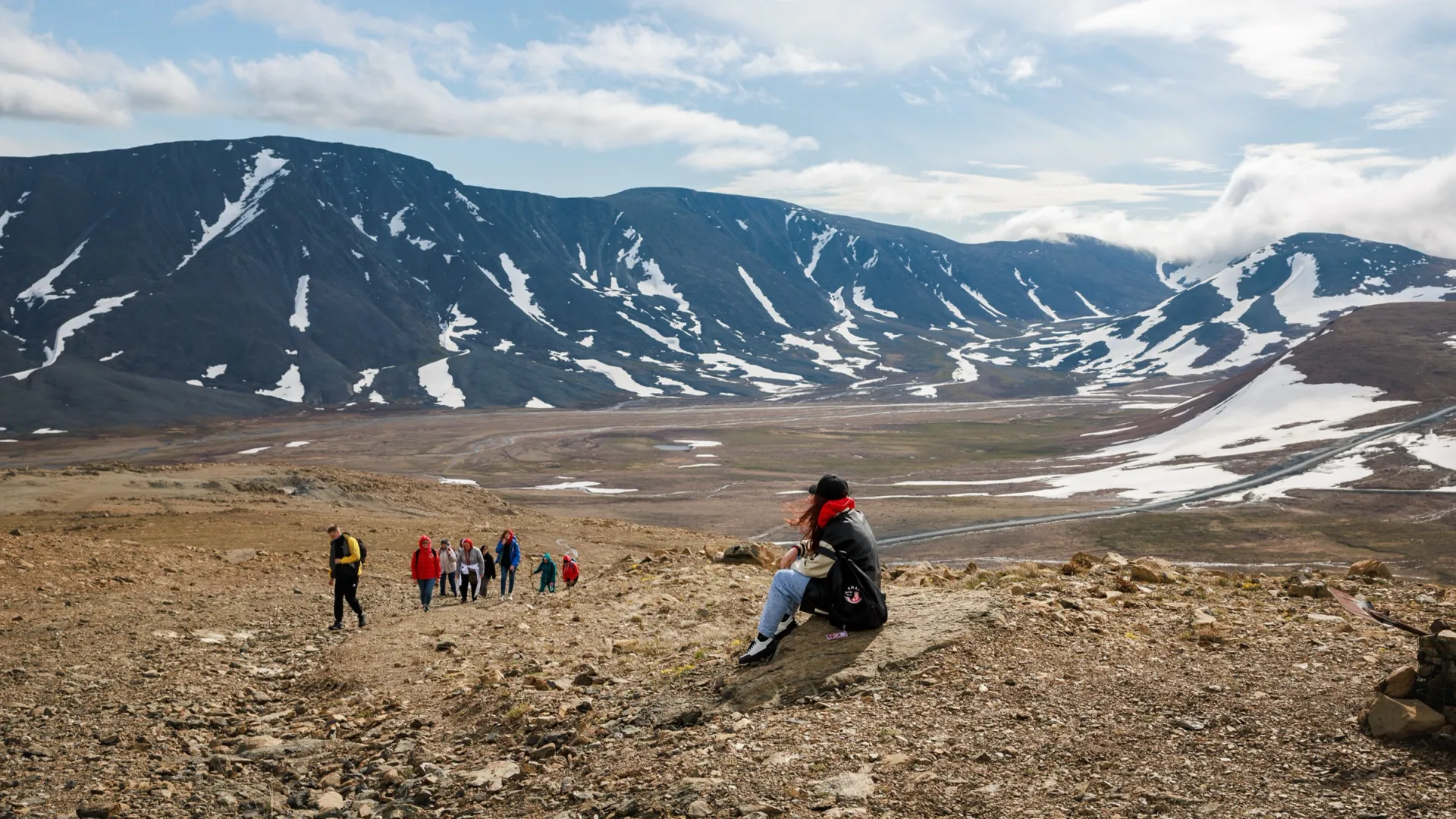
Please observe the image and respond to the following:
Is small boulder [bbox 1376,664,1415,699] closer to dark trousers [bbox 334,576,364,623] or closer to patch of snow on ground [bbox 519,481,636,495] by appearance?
dark trousers [bbox 334,576,364,623]

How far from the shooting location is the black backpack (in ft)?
33.1

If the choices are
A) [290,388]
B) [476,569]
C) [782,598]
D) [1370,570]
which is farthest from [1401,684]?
[290,388]

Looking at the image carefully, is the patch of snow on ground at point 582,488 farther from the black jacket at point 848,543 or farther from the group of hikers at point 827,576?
the black jacket at point 848,543

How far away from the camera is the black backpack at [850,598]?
398 inches

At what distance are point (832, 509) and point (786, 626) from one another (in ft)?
4.94

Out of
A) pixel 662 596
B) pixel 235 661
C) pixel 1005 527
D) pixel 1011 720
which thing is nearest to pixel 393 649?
pixel 235 661

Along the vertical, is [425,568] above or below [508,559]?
above

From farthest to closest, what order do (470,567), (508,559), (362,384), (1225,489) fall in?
1. (362,384)
2. (1225,489)
3. (508,559)
4. (470,567)

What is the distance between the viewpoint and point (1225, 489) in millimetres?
86062

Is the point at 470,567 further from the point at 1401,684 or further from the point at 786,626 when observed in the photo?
the point at 1401,684

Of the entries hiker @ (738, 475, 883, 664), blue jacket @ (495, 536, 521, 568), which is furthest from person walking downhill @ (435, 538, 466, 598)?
hiker @ (738, 475, 883, 664)

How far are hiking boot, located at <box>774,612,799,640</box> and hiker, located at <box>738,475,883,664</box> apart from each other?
12 mm

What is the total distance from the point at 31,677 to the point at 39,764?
153 inches

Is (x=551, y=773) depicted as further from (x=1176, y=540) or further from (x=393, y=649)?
(x=1176, y=540)
